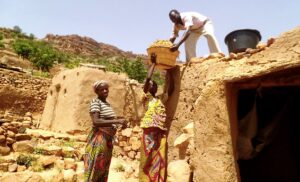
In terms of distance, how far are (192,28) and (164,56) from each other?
2.27 ft

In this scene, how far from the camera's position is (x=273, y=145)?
16.0 feet

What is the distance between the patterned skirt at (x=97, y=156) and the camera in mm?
3730

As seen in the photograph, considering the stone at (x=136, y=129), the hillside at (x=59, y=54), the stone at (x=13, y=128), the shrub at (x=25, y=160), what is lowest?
the shrub at (x=25, y=160)

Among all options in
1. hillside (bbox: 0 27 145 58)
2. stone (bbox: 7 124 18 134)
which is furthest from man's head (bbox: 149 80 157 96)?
hillside (bbox: 0 27 145 58)

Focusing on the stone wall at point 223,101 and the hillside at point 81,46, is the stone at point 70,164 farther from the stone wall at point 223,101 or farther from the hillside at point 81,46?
the hillside at point 81,46

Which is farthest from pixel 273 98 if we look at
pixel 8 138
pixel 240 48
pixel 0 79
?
pixel 0 79

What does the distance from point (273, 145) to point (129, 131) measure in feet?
12.5

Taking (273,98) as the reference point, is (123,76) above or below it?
above

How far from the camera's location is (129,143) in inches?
305

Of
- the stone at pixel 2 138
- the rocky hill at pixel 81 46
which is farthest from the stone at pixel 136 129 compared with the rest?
the rocky hill at pixel 81 46

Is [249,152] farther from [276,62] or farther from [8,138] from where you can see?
[8,138]

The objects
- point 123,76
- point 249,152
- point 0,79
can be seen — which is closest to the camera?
point 249,152

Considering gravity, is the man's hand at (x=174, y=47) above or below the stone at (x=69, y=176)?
above

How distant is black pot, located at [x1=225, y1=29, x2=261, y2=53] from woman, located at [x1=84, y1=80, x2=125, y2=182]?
1927mm
